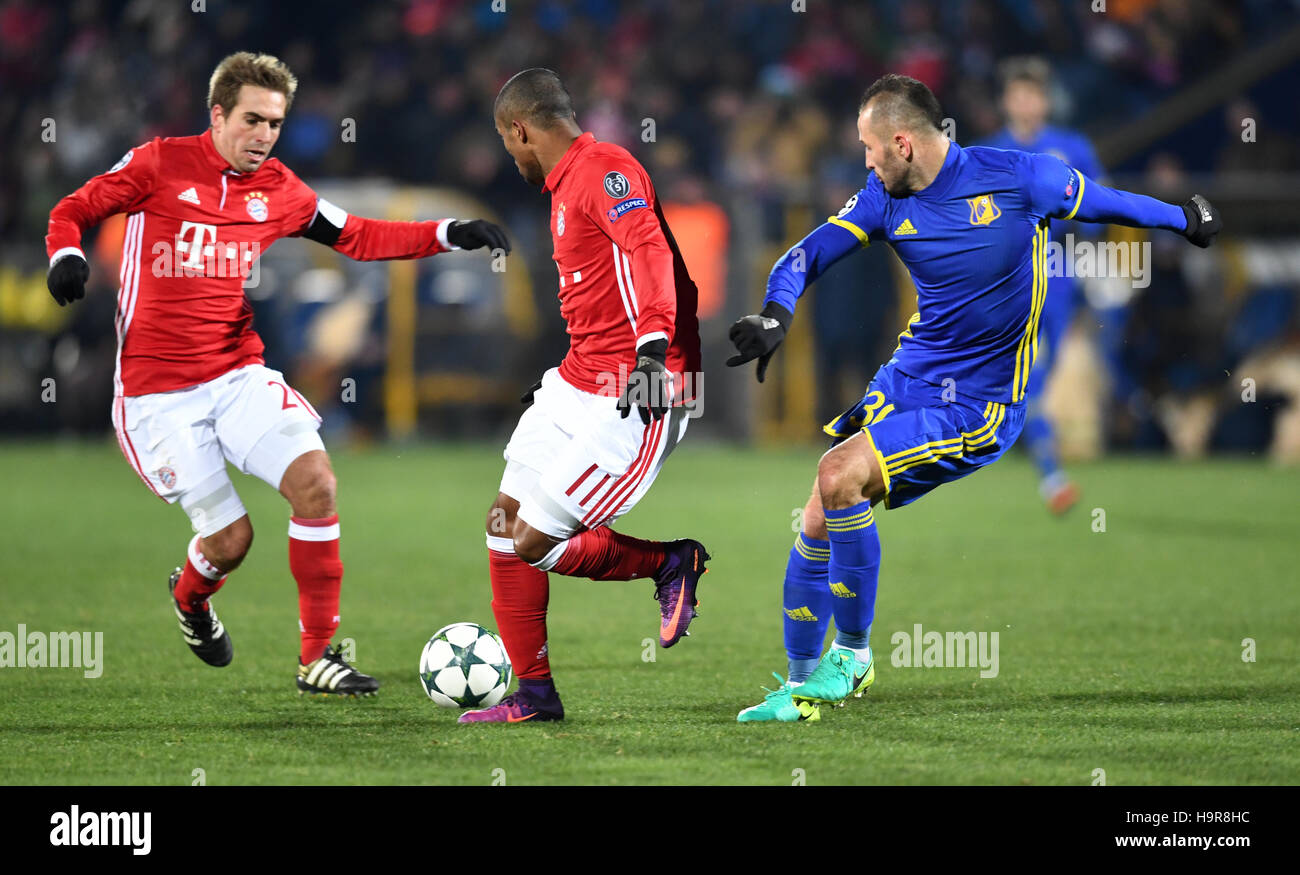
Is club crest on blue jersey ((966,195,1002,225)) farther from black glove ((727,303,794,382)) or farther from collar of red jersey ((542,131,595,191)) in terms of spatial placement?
collar of red jersey ((542,131,595,191))

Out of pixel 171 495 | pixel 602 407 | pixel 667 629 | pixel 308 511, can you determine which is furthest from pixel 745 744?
pixel 171 495

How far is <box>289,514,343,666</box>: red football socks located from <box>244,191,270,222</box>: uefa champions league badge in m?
1.05

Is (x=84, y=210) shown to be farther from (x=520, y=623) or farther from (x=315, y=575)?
(x=520, y=623)

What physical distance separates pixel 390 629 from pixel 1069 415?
868 centimetres

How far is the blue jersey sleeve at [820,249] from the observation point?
200 inches

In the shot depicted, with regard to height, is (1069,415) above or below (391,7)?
below

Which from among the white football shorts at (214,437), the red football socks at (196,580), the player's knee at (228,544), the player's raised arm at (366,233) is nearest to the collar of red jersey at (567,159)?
the player's raised arm at (366,233)

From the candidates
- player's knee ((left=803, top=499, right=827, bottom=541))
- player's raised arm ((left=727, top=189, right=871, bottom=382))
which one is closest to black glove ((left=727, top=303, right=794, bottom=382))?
player's raised arm ((left=727, top=189, right=871, bottom=382))

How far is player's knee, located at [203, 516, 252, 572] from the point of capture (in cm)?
579

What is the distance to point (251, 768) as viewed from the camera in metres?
4.50

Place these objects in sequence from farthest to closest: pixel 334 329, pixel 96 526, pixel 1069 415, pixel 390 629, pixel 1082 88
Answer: pixel 1082 88 → pixel 334 329 → pixel 1069 415 → pixel 96 526 → pixel 390 629

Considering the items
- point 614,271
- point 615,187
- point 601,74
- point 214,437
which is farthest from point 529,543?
point 601,74

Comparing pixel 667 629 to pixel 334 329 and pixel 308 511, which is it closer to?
pixel 308 511

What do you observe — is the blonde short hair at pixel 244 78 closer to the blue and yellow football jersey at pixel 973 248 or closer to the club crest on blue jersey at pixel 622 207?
the club crest on blue jersey at pixel 622 207
